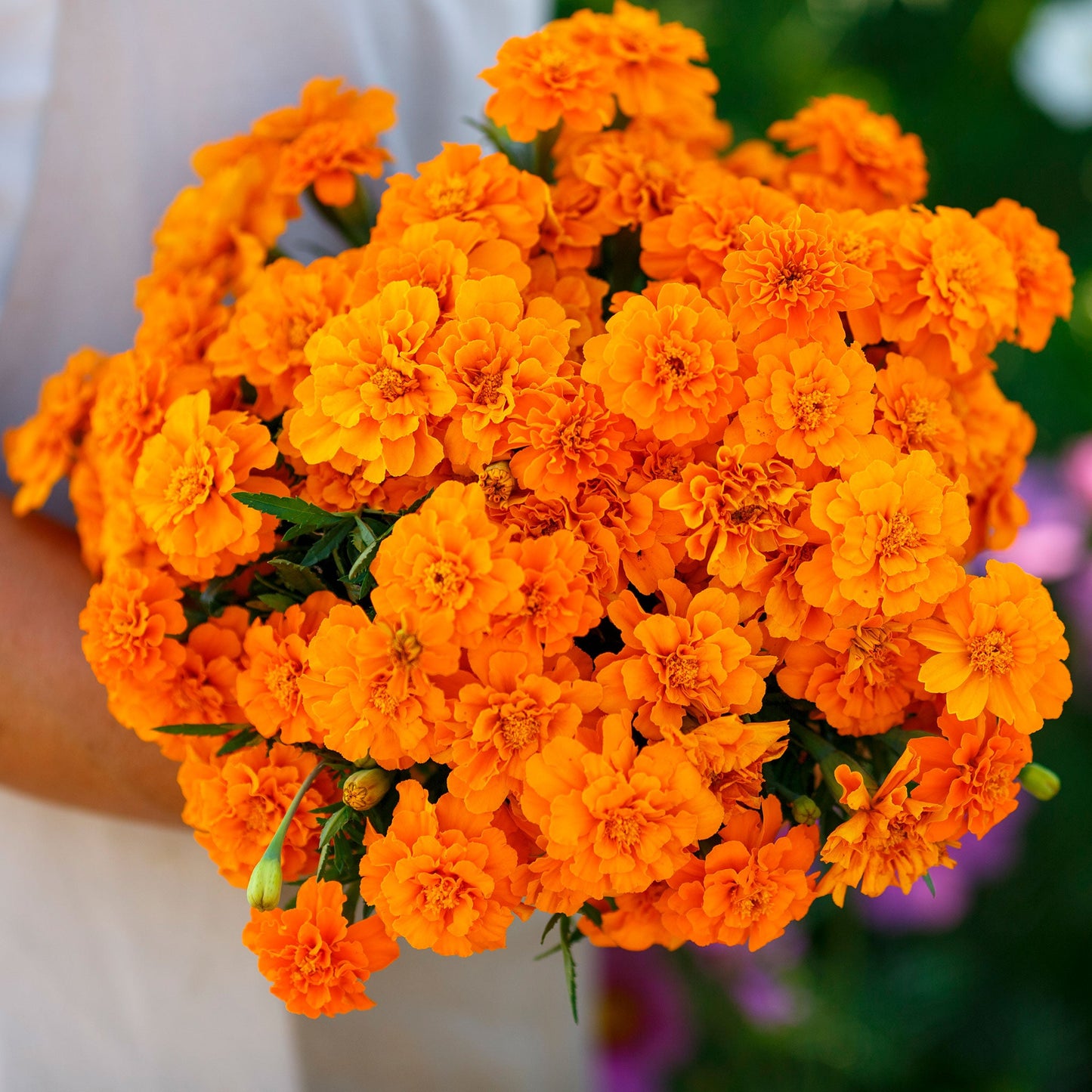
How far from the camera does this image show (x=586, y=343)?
0.38m

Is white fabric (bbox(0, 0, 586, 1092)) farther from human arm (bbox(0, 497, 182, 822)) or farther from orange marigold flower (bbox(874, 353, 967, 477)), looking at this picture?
orange marigold flower (bbox(874, 353, 967, 477))

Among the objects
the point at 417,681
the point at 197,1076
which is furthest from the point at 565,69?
the point at 197,1076

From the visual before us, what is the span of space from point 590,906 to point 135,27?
0.53 meters

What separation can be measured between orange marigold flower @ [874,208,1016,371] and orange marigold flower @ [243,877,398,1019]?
0.29m

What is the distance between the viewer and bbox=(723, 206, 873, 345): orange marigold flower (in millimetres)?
379

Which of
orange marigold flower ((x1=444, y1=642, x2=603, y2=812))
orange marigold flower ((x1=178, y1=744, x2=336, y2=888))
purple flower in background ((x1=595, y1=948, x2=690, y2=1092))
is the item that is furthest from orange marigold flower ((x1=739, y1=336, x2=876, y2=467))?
purple flower in background ((x1=595, y1=948, x2=690, y2=1092))

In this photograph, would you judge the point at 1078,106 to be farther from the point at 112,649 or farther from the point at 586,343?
the point at 112,649

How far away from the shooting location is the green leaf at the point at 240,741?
427 millimetres

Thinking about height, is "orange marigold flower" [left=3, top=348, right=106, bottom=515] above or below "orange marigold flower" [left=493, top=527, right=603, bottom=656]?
below

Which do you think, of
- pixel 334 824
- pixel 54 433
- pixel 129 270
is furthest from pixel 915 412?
pixel 129 270

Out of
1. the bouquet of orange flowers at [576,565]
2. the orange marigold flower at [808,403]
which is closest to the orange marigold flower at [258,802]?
the bouquet of orange flowers at [576,565]

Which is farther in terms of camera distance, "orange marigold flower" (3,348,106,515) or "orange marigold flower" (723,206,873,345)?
"orange marigold flower" (3,348,106,515)

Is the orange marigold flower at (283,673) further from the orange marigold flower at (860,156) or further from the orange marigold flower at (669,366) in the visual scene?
the orange marigold flower at (860,156)

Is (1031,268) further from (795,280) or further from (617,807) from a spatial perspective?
(617,807)
